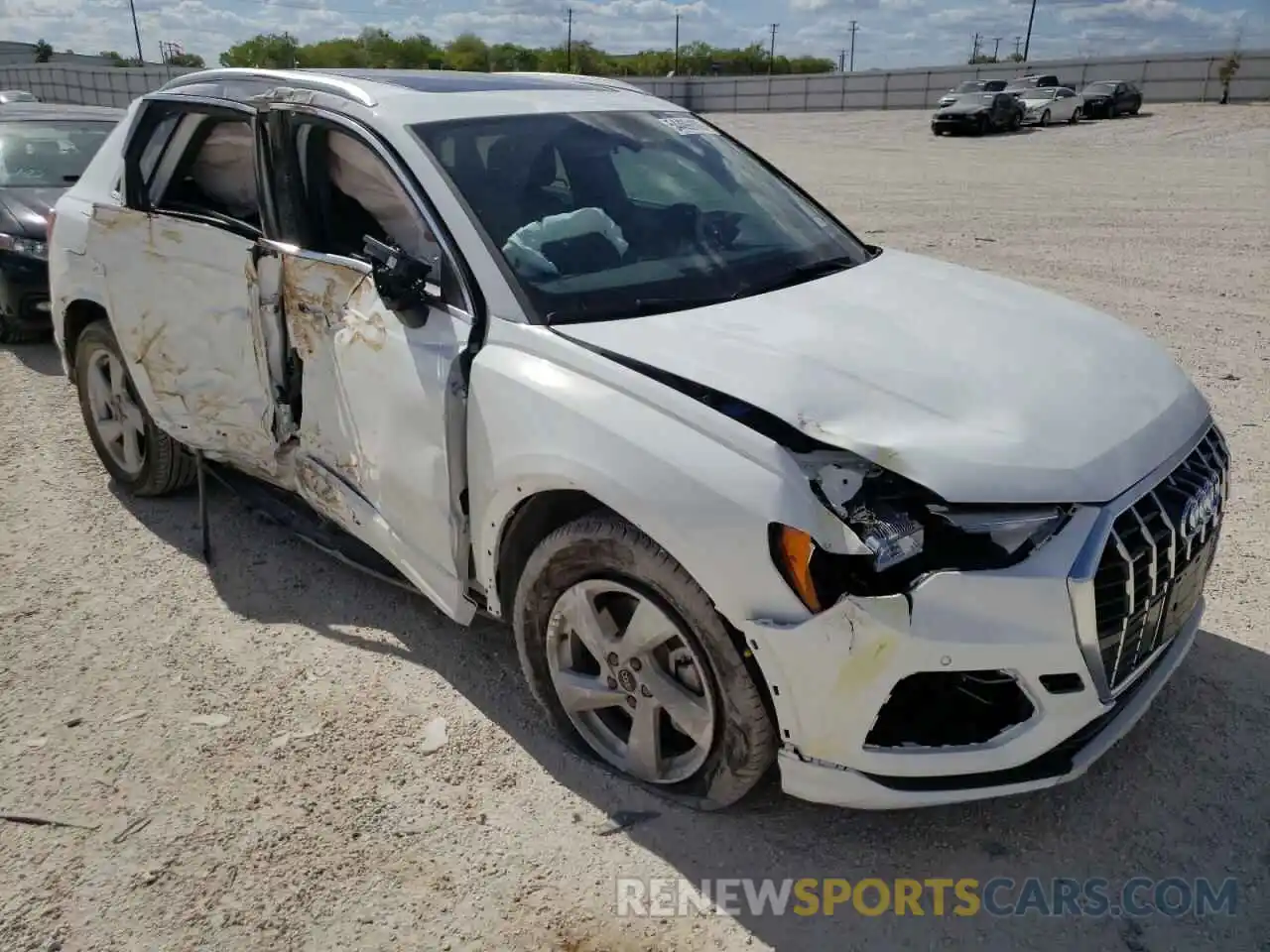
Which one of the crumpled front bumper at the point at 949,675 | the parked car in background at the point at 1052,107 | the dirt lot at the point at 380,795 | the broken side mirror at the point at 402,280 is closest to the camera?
the crumpled front bumper at the point at 949,675

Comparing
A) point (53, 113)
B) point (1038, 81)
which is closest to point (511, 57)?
point (1038, 81)

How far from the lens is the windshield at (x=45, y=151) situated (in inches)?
309

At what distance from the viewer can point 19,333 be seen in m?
7.45

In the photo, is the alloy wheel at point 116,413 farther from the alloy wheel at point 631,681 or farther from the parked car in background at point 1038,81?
the parked car in background at point 1038,81

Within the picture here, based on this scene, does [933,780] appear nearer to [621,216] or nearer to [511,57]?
[621,216]

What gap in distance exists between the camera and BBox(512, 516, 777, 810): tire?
2344 millimetres

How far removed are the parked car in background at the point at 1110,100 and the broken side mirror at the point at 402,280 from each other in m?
38.4

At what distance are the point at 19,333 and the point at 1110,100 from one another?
37.1m

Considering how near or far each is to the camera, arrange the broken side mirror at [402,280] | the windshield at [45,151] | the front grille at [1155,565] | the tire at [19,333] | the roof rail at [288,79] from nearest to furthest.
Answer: the front grille at [1155,565], the broken side mirror at [402,280], the roof rail at [288,79], the tire at [19,333], the windshield at [45,151]

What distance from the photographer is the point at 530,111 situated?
133 inches

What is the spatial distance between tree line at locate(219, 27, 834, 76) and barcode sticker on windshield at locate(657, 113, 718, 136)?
4308 cm

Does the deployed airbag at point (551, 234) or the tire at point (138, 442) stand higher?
the deployed airbag at point (551, 234)

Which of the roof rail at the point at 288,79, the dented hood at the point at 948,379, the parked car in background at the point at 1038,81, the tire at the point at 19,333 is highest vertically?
the roof rail at the point at 288,79

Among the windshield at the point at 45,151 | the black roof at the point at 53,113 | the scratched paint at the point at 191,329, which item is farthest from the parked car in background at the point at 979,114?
the scratched paint at the point at 191,329
